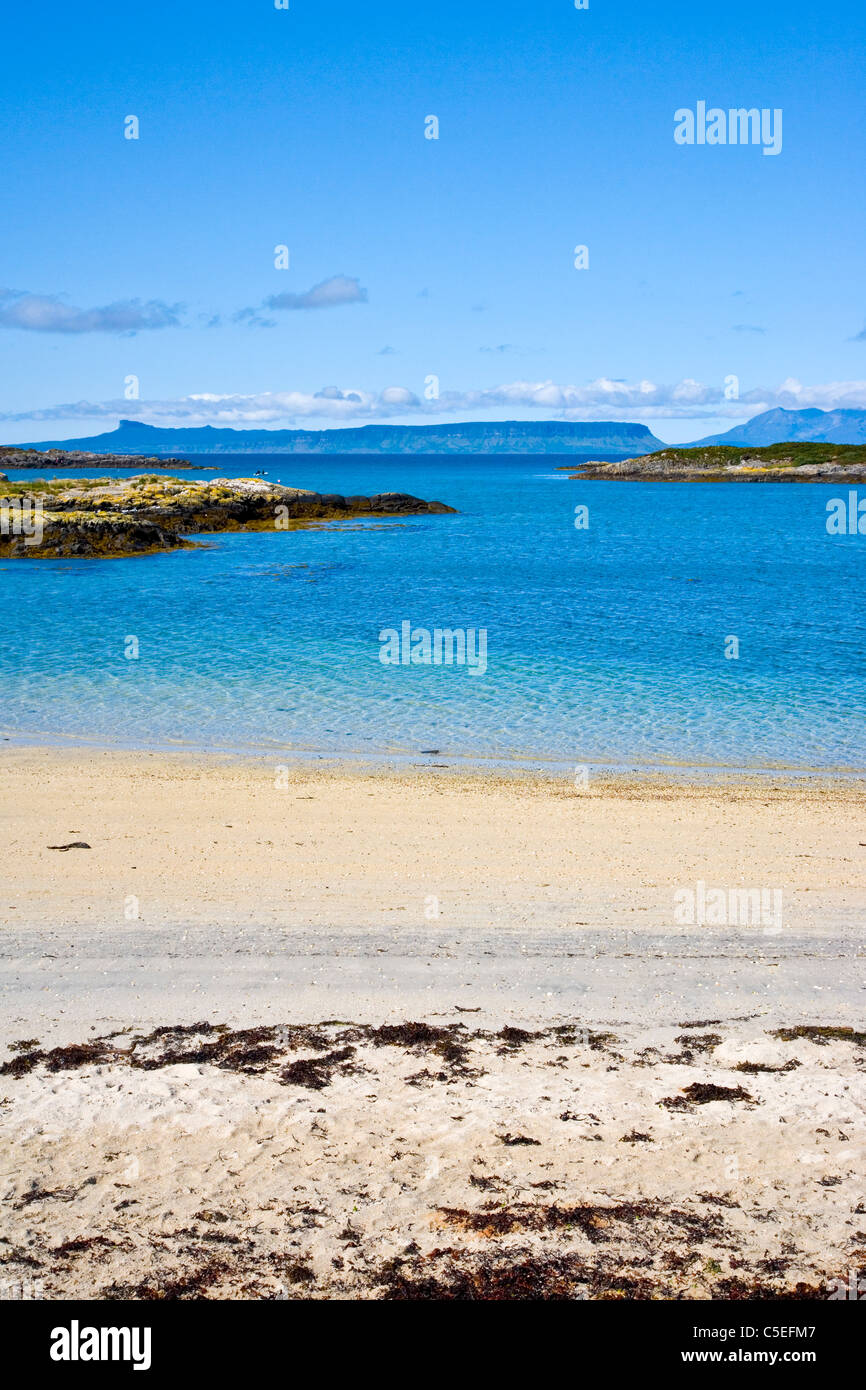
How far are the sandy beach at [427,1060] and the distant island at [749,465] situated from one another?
15987 centimetres

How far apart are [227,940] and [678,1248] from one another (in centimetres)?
574

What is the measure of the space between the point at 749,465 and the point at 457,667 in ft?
536

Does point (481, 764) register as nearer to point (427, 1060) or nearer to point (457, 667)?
point (457, 667)

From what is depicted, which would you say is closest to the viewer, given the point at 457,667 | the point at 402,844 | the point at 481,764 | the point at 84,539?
the point at 402,844

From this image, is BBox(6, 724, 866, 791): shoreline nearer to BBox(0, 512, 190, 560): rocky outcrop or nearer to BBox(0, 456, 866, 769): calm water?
BBox(0, 456, 866, 769): calm water

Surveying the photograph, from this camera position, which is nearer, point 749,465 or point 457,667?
point 457,667

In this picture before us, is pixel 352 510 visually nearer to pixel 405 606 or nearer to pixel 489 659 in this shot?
pixel 405 606

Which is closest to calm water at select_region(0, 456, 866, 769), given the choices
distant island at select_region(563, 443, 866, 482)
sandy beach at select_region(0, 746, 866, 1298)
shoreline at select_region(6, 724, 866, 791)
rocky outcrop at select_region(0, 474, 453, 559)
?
shoreline at select_region(6, 724, 866, 791)

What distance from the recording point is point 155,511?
2714 inches

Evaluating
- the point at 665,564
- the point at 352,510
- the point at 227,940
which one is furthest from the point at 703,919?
the point at 352,510

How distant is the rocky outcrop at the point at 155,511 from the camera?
2288 inches

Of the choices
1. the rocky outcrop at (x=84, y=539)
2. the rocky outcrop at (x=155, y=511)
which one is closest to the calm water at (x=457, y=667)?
the rocky outcrop at (x=84, y=539)

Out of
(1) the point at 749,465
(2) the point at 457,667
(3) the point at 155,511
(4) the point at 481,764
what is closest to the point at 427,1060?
(4) the point at 481,764

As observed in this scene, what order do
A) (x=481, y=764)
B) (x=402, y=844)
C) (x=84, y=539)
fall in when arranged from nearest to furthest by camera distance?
(x=402, y=844) < (x=481, y=764) < (x=84, y=539)
